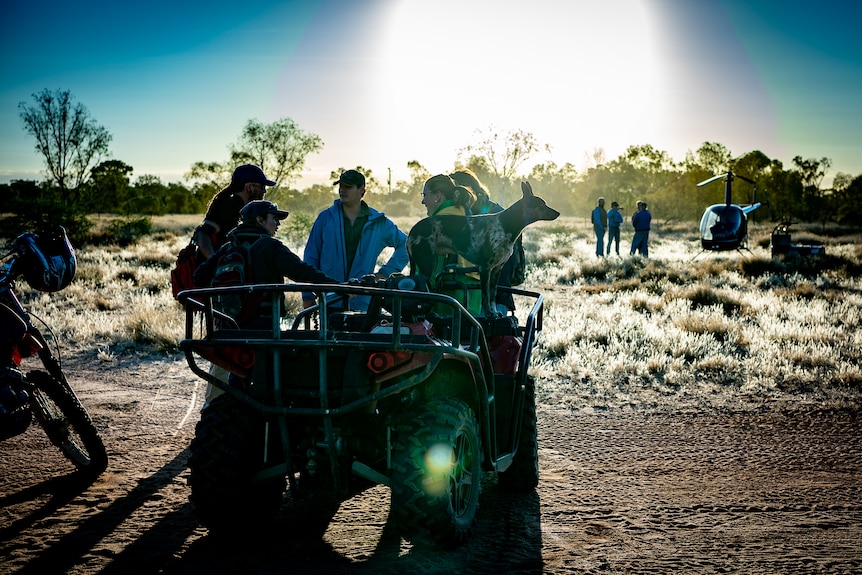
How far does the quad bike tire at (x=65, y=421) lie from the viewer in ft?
15.2

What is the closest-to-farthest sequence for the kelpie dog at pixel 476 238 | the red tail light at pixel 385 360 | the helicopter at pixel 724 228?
the red tail light at pixel 385 360
the kelpie dog at pixel 476 238
the helicopter at pixel 724 228

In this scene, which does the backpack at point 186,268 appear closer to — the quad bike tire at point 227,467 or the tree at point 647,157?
the quad bike tire at point 227,467

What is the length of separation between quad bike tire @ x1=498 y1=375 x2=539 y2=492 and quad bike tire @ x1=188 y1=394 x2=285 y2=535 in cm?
160

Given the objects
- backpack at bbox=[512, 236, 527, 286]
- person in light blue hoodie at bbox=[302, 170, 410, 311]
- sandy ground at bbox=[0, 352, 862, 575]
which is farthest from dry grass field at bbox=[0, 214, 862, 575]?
person in light blue hoodie at bbox=[302, 170, 410, 311]

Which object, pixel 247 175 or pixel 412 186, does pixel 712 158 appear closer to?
pixel 412 186

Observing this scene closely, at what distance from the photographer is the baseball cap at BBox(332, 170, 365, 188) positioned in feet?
19.8

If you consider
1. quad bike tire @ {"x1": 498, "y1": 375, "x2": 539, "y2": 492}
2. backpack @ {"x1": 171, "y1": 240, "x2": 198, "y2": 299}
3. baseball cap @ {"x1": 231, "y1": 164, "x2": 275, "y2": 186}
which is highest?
baseball cap @ {"x1": 231, "y1": 164, "x2": 275, "y2": 186}

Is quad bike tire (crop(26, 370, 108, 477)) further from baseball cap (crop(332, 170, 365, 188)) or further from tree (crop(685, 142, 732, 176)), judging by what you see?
tree (crop(685, 142, 732, 176))

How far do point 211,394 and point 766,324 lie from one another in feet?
31.4

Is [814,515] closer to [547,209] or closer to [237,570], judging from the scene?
[547,209]

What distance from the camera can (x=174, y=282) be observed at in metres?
5.39

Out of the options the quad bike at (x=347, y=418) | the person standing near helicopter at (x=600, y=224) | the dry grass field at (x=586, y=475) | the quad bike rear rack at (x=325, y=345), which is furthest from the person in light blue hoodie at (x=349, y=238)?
the person standing near helicopter at (x=600, y=224)

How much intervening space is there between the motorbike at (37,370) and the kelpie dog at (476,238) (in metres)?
2.12

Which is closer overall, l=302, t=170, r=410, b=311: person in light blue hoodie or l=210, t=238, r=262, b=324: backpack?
l=210, t=238, r=262, b=324: backpack
